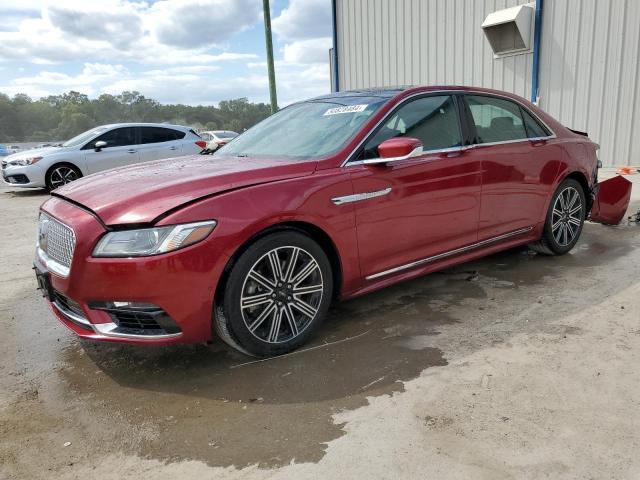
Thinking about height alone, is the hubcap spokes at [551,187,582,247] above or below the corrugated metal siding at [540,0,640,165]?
below

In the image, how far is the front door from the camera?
10.8 ft

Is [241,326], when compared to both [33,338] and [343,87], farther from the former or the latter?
[343,87]

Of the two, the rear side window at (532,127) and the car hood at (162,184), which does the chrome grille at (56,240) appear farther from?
the rear side window at (532,127)

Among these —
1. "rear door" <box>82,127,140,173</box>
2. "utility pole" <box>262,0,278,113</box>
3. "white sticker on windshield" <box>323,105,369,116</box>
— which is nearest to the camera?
"white sticker on windshield" <box>323,105,369,116</box>

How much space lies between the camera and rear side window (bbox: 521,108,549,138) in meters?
4.51

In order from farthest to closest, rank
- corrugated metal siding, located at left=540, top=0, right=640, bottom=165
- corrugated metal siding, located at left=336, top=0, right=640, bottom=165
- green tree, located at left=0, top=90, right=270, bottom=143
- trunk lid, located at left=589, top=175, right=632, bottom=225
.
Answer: green tree, located at left=0, top=90, right=270, bottom=143
corrugated metal siding, located at left=336, top=0, right=640, bottom=165
corrugated metal siding, located at left=540, top=0, right=640, bottom=165
trunk lid, located at left=589, top=175, right=632, bottom=225

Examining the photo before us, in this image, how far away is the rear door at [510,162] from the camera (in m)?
4.04

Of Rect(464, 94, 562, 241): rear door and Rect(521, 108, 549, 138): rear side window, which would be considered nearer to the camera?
Rect(464, 94, 562, 241): rear door

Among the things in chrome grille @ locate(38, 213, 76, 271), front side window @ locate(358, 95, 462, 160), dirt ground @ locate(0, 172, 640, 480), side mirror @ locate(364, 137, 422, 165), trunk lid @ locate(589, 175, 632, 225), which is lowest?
dirt ground @ locate(0, 172, 640, 480)

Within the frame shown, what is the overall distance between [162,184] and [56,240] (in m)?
0.66

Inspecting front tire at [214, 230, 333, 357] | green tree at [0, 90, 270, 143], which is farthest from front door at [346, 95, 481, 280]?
green tree at [0, 90, 270, 143]

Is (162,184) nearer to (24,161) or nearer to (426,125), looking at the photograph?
(426,125)

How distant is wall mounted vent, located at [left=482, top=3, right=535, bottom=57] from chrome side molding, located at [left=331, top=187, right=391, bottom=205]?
9665 mm

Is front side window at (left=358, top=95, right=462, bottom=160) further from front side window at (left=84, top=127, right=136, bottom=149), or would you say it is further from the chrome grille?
front side window at (left=84, top=127, right=136, bottom=149)
